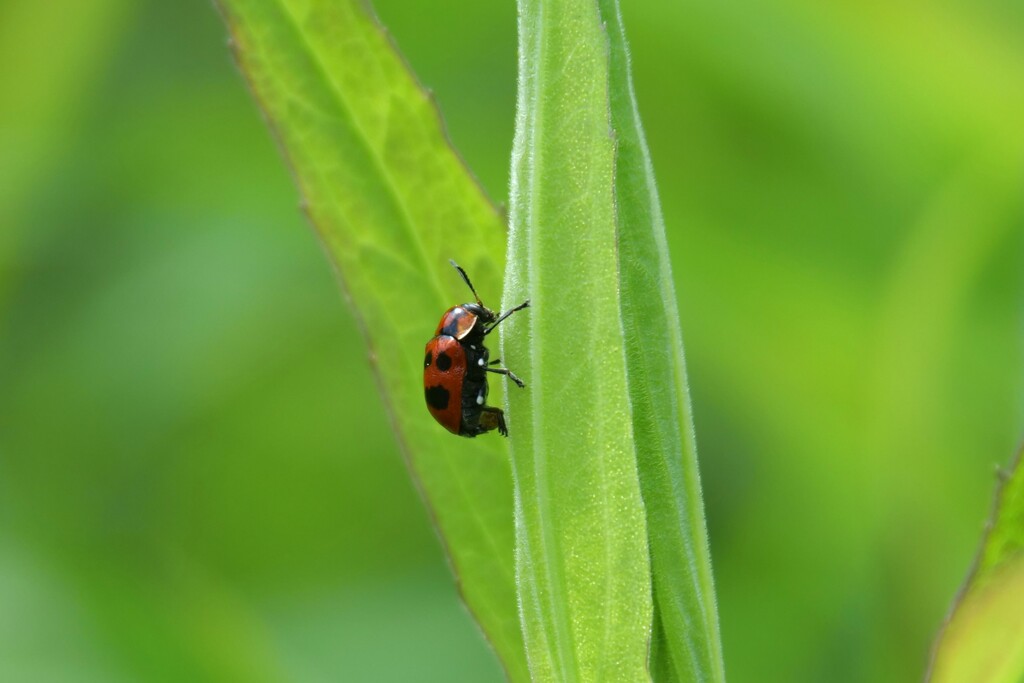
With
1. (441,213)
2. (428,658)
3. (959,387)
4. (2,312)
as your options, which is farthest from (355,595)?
(441,213)

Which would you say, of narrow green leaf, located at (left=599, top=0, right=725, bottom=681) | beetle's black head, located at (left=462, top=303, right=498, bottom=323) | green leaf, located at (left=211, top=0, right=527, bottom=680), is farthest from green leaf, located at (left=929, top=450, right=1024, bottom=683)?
beetle's black head, located at (left=462, top=303, right=498, bottom=323)

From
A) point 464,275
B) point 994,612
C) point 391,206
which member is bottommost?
point 994,612

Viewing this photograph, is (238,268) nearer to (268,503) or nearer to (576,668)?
(268,503)

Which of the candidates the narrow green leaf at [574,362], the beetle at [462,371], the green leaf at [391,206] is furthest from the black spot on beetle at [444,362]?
the narrow green leaf at [574,362]

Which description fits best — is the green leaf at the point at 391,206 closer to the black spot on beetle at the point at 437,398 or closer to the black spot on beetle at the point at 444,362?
the black spot on beetle at the point at 437,398

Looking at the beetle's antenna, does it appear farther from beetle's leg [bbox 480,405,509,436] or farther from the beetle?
beetle's leg [bbox 480,405,509,436]

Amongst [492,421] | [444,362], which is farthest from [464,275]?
[444,362]

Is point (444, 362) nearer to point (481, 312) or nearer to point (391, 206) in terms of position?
point (481, 312)
